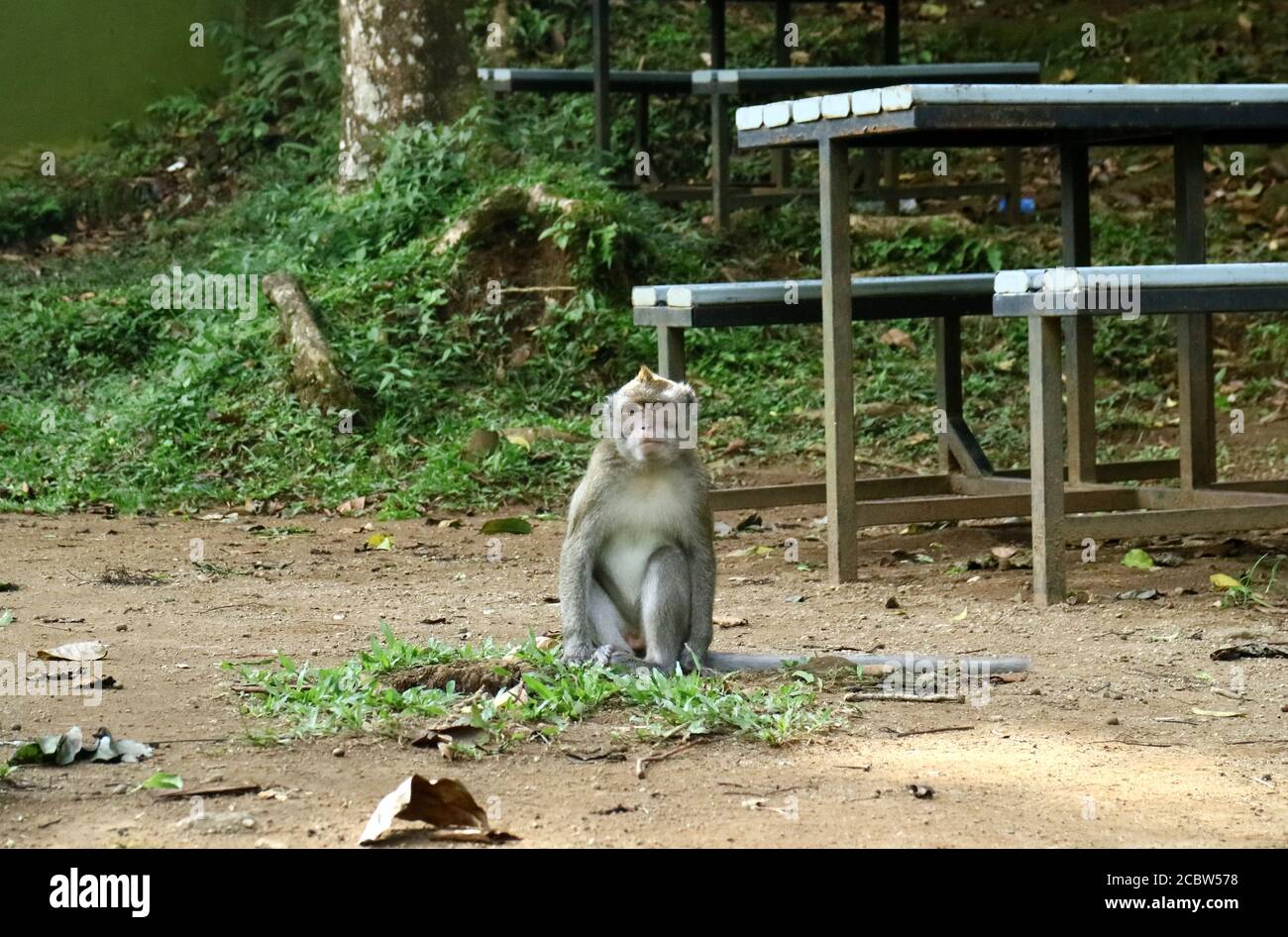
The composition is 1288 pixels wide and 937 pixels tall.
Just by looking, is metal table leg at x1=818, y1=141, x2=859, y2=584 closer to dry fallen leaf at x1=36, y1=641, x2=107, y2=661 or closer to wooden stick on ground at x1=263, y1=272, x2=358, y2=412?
dry fallen leaf at x1=36, y1=641, x2=107, y2=661

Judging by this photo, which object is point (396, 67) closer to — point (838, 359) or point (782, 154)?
point (782, 154)

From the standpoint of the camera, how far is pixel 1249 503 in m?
7.30

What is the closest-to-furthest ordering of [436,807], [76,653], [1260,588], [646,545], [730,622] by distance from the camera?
[436,807] < [76,653] < [646,545] < [730,622] < [1260,588]

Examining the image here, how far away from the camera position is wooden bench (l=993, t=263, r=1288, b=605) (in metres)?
6.12

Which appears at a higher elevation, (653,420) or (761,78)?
(761,78)

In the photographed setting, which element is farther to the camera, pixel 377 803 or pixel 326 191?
pixel 326 191

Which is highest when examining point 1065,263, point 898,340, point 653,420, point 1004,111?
point 1004,111

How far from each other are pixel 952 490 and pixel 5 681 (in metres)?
4.80

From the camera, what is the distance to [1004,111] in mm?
6414

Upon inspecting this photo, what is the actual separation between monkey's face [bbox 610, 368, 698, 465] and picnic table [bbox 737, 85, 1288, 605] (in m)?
1.52

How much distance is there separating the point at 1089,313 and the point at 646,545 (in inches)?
77.9

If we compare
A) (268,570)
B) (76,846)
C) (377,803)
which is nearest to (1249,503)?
(268,570)

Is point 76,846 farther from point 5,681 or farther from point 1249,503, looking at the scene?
point 1249,503

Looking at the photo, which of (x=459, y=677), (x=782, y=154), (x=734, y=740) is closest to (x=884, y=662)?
(x=734, y=740)
